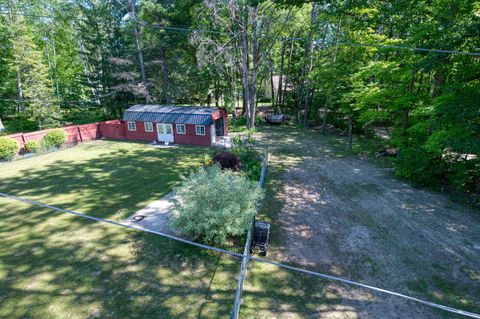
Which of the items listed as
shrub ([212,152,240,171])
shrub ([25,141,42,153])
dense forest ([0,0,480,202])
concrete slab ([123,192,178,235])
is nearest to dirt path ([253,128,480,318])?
dense forest ([0,0,480,202])

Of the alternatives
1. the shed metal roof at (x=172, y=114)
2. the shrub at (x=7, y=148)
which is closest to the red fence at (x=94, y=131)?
the shed metal roof at (x=172, y=114)

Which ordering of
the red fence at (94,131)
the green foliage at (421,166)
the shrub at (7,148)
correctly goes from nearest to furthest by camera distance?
the green foliage at (421,166)
the shrub at (7,148)
the red fence at (94,131)

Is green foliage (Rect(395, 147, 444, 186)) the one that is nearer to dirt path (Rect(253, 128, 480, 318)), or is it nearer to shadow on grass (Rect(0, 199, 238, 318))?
dirt path (Rect(253, 128, 480, 318))

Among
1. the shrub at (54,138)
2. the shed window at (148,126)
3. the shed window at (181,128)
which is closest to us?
the shrub at (54,138)

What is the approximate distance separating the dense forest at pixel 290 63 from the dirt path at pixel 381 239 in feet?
7.79

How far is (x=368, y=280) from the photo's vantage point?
5523 millimetres

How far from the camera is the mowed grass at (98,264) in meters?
4.91

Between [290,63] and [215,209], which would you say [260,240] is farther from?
[290,63]

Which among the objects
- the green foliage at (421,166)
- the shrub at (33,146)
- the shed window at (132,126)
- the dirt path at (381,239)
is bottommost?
the dirt path at (381,239)

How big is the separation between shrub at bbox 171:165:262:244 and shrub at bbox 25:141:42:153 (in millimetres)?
15460

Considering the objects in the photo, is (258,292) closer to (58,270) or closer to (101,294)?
(101,294)

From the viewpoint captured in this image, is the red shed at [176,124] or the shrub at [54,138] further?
the red shed at [176,124]

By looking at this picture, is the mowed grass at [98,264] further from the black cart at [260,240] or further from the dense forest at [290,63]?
the dense forest at [290,63]

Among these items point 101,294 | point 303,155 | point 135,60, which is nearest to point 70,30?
point 135,60
